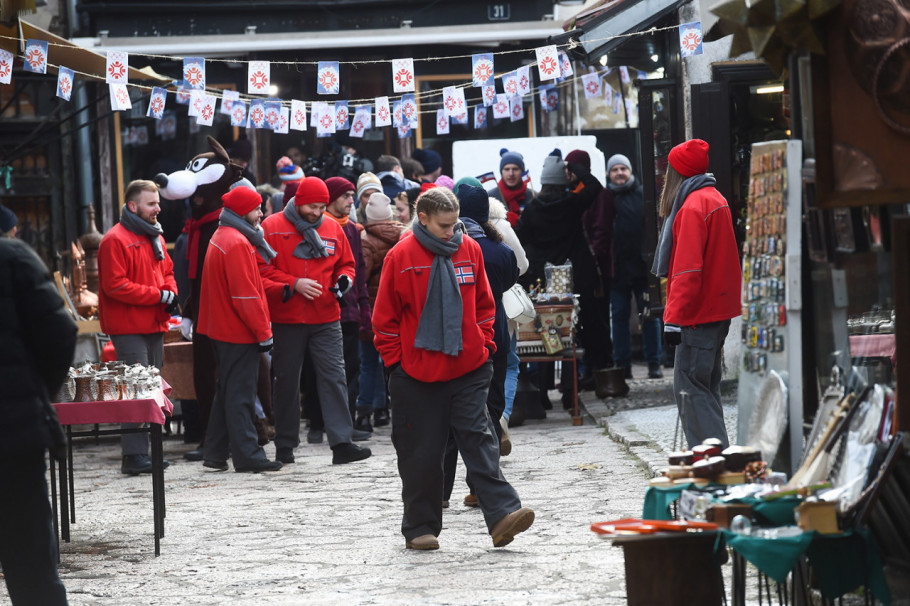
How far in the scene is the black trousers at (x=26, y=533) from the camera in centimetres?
530

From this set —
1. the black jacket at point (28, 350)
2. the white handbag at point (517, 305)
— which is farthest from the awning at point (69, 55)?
the black jacket at point (28, 350)

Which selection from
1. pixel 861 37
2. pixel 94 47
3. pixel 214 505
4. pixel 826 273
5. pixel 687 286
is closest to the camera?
pixel 861 37

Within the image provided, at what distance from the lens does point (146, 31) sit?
63.6 ft

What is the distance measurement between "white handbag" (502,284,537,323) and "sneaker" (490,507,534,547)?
3453mm

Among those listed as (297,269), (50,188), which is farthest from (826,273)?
(50,188)

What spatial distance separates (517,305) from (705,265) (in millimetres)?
2885

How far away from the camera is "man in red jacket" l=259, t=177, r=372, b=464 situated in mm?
10844

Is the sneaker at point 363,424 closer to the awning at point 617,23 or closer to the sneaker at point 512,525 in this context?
the awning at point 617,23

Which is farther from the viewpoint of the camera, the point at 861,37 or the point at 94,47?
the point at 94,47

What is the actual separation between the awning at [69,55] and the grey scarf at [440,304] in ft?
19.0

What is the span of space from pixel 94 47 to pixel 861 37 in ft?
51.9

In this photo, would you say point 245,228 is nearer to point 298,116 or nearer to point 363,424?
point 363,424

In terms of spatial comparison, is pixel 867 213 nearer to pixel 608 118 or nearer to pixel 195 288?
pixel 195 288

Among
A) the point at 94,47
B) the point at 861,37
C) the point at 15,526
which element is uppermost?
the point at 94,47
